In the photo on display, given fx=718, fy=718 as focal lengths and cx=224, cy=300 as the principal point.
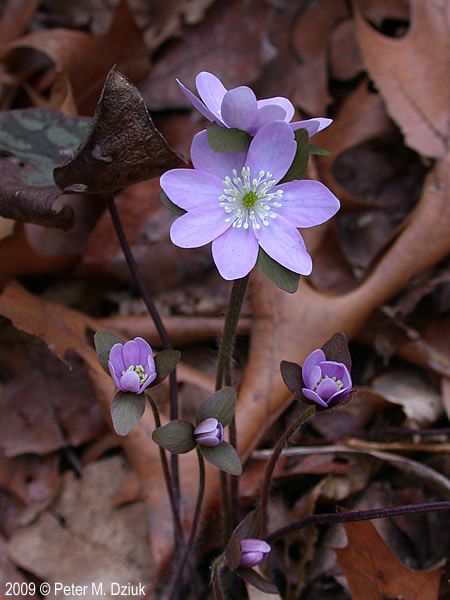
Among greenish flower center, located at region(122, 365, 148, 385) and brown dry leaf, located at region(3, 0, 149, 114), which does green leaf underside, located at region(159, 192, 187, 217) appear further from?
brown dry leaf, located at region(3, 0, 149, 114)

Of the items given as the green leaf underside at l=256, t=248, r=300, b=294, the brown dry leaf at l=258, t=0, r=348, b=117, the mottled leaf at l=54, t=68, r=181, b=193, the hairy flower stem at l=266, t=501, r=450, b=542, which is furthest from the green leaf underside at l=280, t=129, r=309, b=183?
the brown dry leaf at l=258, t=0, r=348, b=117

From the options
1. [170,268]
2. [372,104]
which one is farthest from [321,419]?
[372,104]

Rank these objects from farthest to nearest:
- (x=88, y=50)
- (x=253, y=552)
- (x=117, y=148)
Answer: (x=88, y=50), (x=117, y=148), (x=253, y=552)

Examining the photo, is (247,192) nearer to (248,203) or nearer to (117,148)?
(248,203)

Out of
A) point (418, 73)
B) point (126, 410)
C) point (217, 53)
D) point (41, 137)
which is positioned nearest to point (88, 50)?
point (217, 53)

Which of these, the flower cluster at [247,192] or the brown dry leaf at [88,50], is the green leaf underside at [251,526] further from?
the brown dry leaf at [88,50]

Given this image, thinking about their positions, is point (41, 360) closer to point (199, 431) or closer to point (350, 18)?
point (199, 431)

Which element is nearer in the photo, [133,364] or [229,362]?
[133,364]
